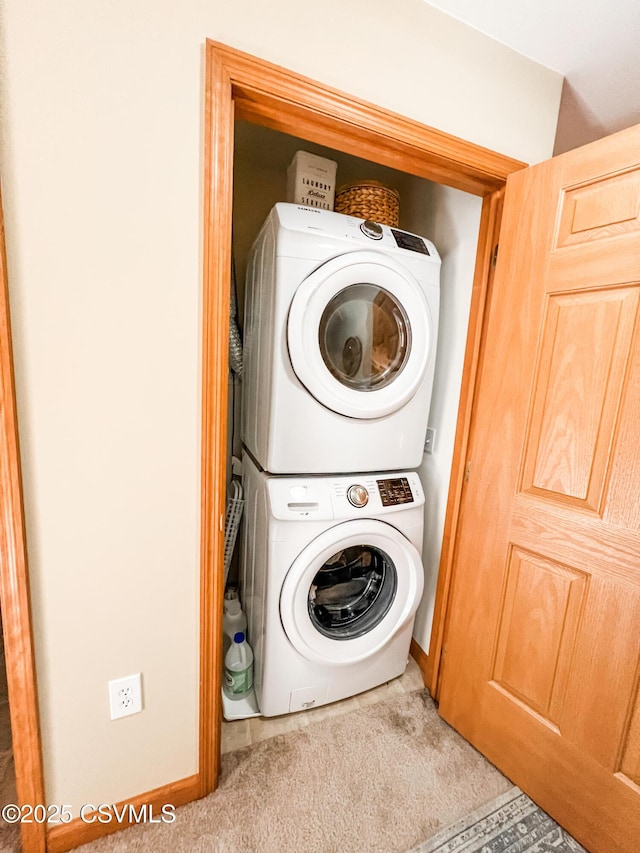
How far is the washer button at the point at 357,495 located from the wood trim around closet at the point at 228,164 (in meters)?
0.47

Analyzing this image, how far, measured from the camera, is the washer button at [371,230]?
4.10 ft

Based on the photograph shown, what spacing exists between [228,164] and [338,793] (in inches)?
71.2

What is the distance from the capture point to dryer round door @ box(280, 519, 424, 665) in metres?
1.26

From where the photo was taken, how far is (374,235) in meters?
1.26

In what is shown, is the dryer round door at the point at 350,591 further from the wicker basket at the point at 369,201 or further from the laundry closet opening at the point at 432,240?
the wicker basket at the point at 369,201

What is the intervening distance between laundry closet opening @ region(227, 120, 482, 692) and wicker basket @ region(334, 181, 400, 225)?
168 mm

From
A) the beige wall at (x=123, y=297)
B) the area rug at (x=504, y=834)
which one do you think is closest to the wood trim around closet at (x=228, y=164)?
the beige wall at (x=123, y=297)

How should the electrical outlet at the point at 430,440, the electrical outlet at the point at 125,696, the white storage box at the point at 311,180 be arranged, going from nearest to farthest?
the electrical outlet at the point at 125,696
the white storage box at the point at 311,180
the electrical outlet at the point at 430,440

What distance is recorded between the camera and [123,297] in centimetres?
84

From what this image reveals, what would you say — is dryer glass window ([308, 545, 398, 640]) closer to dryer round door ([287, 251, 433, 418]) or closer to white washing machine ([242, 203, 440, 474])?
white washing machine ([242, 203, 440, 474])

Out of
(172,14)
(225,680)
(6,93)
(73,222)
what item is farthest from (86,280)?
(225,680)

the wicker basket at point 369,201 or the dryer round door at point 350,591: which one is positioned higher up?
the wicker basket at point 369,201

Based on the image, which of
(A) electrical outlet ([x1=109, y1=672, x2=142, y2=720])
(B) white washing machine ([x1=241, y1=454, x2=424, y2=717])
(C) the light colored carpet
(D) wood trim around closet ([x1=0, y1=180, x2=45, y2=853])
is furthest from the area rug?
(D) wood trim around closet ([x1=0, y1=180, x2=45, y2=853])

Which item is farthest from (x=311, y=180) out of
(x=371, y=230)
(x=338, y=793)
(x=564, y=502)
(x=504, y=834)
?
(x=504, y=834)
